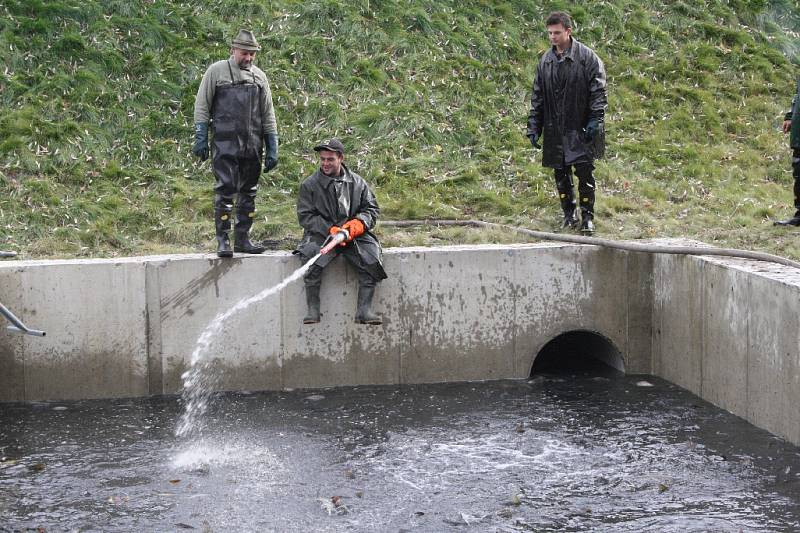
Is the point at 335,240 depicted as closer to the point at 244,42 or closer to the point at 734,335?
the point at 244,42

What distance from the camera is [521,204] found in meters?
12.6

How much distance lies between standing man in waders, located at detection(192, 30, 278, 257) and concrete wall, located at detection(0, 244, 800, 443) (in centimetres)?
42

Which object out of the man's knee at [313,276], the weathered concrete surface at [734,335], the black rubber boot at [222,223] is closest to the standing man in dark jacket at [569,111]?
the weathered concrete surface at [734,335]

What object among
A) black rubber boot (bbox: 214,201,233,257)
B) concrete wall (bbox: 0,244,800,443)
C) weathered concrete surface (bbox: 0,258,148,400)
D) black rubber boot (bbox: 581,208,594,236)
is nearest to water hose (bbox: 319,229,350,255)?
concrete wall (bbox: 0,244,800,443)

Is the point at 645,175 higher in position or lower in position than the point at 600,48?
lower

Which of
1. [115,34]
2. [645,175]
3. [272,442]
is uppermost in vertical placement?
[115,34]

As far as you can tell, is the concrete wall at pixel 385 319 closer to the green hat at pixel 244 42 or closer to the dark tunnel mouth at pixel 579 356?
the dark tunnel mouth at pixel 579 356

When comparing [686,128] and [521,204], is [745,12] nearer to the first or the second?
[686,128]

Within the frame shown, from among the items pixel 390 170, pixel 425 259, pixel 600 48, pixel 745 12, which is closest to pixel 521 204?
pixel 390 170

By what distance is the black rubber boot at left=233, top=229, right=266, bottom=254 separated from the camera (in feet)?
34.4

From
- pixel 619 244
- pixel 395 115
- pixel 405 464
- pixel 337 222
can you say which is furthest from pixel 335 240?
pixel 395 115

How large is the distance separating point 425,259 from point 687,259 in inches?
92.1

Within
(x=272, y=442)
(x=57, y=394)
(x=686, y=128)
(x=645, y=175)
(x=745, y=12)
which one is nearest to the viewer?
(x=272, y=442)

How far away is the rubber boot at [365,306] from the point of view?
33.8 ft
